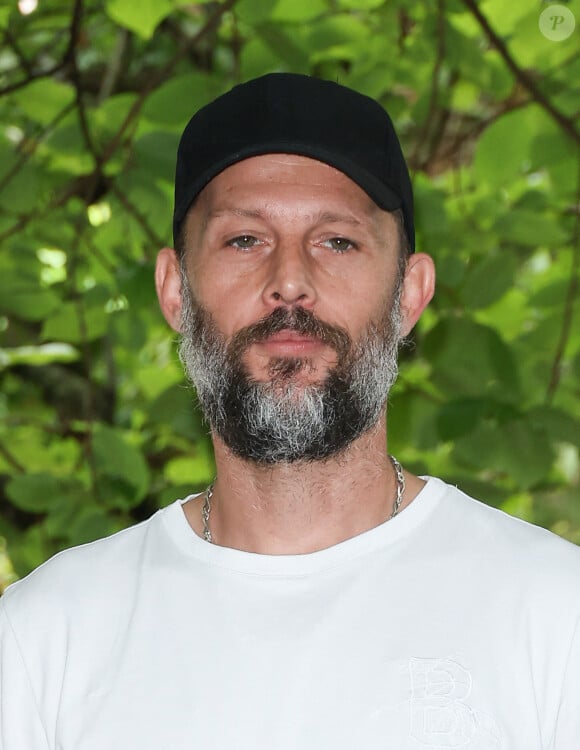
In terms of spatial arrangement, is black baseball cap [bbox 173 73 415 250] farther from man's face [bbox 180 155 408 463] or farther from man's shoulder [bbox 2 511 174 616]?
man's shoulder [bbox 2 511 174 616]

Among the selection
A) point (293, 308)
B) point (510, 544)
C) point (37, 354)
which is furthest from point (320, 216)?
point (37, 354)

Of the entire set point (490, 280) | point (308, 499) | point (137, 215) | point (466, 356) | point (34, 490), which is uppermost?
point (308, 499)

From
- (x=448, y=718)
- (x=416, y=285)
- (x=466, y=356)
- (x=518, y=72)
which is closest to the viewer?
(x=448, y=718)

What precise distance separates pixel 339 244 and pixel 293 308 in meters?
0.14

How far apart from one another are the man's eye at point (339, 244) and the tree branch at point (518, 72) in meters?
1.23

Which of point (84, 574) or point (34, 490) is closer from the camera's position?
point (84, 574)

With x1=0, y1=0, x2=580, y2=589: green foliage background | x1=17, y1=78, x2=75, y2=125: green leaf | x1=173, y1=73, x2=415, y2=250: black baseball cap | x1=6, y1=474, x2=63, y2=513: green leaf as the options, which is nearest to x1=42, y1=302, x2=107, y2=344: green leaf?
x1=0, y1=0, x2=580, y2=589: green foliage background

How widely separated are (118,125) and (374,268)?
1620 mm

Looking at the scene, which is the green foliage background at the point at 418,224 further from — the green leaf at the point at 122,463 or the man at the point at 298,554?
the man at the point at 298,554

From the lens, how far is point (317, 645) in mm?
1595

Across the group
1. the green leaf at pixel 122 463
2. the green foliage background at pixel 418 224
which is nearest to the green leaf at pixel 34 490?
the green foliage background at pixel 418 224

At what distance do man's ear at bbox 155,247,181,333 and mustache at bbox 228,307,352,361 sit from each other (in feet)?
0.75

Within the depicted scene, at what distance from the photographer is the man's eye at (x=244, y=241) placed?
181 cm

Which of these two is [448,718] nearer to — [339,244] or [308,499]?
[308,499]
